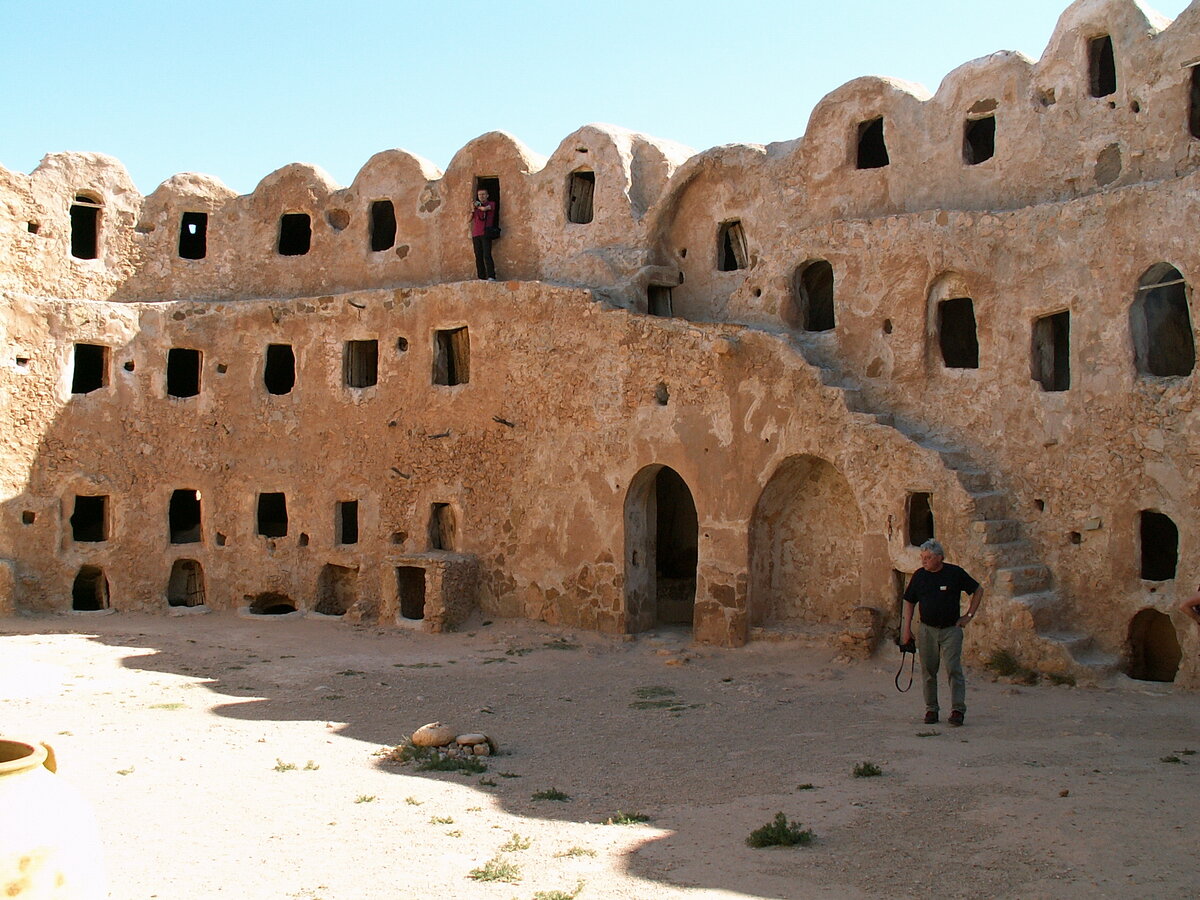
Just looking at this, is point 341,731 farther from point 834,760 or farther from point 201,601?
point 201,601

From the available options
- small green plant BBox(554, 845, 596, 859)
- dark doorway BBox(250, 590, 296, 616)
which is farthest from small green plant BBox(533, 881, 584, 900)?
dark doorway BBox(250, 590, 296, 616)

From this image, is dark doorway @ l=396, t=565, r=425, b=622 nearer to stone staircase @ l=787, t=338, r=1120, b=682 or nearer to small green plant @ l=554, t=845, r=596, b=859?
stone staircase @ l=787, t=338, r=1120, b=682

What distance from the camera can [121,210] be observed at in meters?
20.8

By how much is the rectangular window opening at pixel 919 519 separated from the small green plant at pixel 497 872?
26.3 ft

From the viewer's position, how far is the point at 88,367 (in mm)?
20234

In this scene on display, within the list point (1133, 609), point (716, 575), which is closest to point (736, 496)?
point (716, 575)

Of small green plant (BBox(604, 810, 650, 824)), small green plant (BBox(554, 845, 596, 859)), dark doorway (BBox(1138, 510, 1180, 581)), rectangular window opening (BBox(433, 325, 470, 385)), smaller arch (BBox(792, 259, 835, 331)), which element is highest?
smaller arch (BBox(792, 259, 835, 331))

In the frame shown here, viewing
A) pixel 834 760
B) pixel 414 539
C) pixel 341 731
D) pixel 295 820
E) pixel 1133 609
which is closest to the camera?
pixel 295 820

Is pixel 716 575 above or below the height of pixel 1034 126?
below

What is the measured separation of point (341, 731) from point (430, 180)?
1162cm

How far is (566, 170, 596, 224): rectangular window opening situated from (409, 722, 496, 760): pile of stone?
1078cm

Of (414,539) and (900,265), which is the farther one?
(414,539)

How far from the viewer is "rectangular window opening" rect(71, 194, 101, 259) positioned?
20625mm

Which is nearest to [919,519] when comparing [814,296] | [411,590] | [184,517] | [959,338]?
[959,338]
